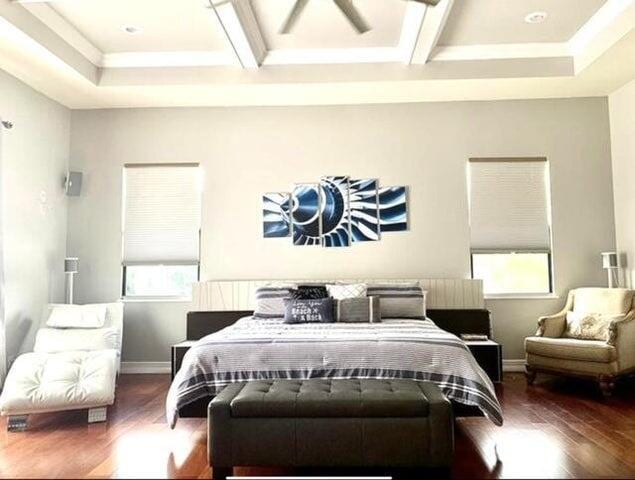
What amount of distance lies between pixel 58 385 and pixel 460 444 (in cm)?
281

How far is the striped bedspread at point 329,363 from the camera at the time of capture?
3.27m

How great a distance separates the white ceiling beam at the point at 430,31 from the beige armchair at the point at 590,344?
2854 millimetres

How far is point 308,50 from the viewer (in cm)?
504

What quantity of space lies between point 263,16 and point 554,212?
367cm

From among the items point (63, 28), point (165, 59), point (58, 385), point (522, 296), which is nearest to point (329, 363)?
point (58, 385)

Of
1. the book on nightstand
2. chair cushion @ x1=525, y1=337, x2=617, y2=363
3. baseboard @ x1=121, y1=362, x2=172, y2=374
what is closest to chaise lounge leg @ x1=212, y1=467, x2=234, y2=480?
the book on nightstand

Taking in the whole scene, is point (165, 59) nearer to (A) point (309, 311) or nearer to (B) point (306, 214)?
(B) point (306, 214)

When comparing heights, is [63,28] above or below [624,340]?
above

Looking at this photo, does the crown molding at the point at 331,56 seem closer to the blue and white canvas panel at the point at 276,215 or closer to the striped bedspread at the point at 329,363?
the blue and white canvas panel at the point at 276,215

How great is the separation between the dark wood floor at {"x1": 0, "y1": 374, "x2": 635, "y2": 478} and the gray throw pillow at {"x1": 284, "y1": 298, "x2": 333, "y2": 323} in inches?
47.4

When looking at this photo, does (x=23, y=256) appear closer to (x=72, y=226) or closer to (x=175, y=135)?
(x=72, y=226)

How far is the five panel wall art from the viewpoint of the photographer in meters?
5.64

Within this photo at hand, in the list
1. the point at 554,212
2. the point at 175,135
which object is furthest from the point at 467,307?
the point at 175,135

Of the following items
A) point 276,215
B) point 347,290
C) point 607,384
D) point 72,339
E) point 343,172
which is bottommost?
point 607,384
